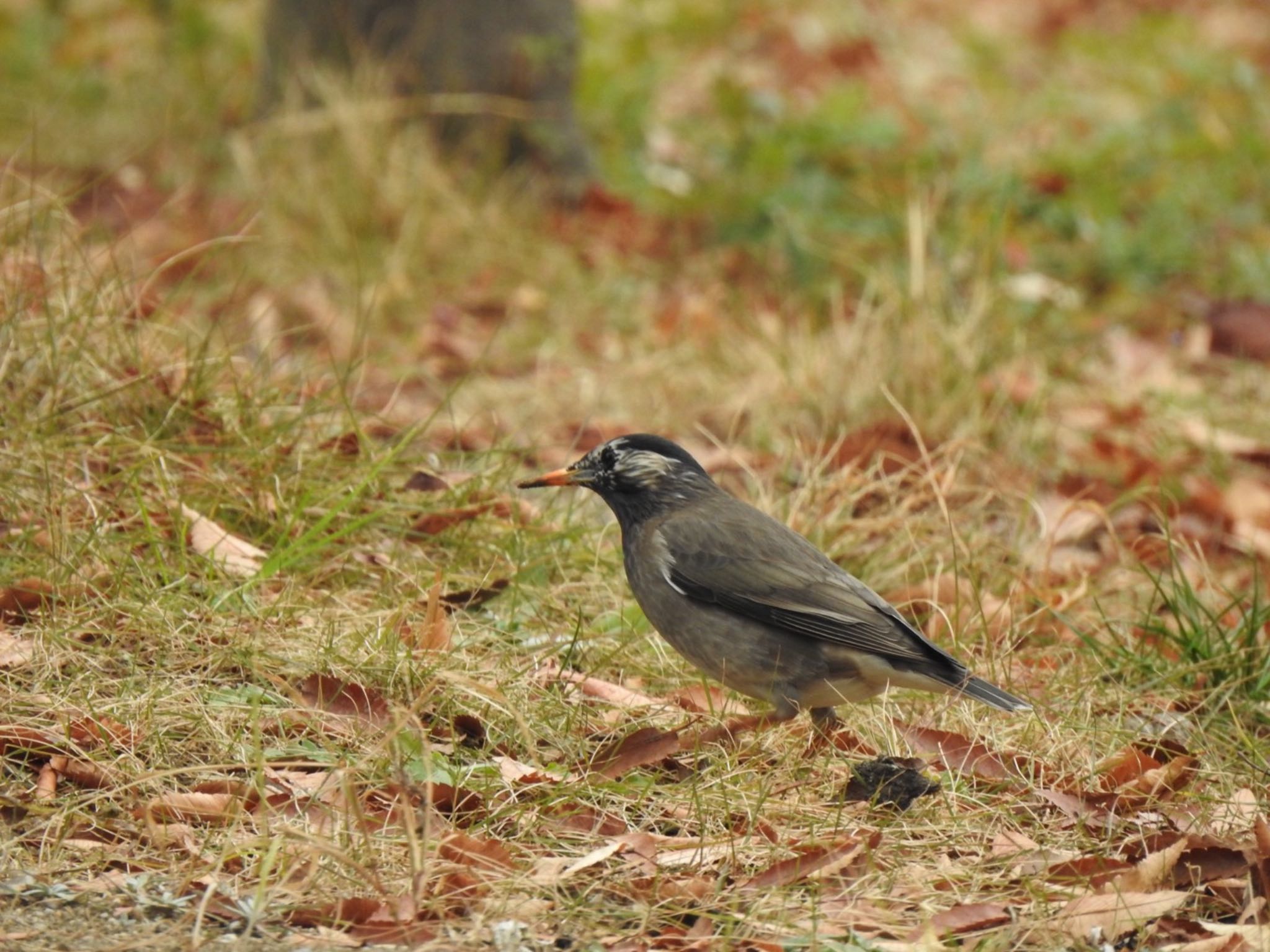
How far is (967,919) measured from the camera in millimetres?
3281

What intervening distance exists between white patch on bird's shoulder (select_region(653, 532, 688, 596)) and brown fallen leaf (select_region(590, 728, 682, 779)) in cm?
50

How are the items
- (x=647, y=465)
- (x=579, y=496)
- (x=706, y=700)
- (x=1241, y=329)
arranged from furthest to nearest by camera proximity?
(x=1241, y=329) → (x=579, y=496) → (x=647, y=465) → (x=706, y=700)

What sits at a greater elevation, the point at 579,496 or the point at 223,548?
the point at 223,548

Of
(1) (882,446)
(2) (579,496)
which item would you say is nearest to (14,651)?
(2) (579,496)

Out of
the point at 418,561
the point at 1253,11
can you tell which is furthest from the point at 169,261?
the point at 1253,11

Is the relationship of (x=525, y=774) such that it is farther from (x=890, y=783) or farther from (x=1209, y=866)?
(x=1209, y=866)

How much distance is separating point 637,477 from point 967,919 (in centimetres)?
172

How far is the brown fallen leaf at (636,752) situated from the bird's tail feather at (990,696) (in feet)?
2.43

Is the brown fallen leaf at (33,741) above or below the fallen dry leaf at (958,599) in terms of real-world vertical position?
above

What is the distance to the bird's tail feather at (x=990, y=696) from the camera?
13.1 ft

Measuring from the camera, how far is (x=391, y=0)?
852 centimetres

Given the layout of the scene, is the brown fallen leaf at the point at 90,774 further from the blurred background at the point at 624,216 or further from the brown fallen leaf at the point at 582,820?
the blurred background at the point at 624,216

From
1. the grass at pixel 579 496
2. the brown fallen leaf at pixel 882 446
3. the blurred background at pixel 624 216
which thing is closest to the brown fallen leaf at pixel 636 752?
the grass at pixel 579 496

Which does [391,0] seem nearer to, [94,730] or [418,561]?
[418,561]
